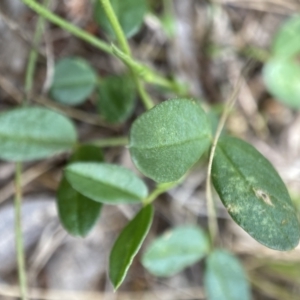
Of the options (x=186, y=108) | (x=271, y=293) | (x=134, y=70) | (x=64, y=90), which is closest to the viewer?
(x=186, y=108)

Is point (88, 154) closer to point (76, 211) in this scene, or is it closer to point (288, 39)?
point (76, 211)

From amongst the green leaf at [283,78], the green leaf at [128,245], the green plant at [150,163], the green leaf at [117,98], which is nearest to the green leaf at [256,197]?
the green plant at [150,163]

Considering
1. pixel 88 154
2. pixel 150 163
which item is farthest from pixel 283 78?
pixel 150 163

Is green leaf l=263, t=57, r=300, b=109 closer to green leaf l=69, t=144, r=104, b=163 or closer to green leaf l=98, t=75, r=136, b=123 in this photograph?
green leaf l=98, t=75, r=136, b=123

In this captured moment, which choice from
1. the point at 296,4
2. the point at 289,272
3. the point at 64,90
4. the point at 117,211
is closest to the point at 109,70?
the point at 64,90

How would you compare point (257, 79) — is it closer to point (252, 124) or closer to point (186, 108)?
point (252, 124)
